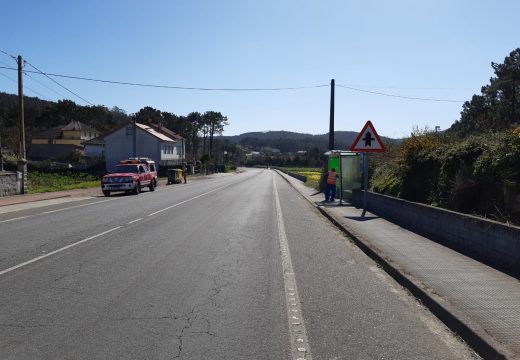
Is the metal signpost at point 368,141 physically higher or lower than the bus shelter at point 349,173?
higher

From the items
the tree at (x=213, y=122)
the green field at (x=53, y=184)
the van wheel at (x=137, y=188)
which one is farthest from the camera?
the tree at (x=213, y=122)

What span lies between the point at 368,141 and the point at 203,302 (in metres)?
12.4

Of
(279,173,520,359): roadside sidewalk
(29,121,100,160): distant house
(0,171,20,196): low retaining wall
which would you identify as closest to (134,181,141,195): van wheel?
(0,171,20,196): low retaining wall

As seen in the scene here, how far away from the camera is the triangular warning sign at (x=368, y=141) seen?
711 inches

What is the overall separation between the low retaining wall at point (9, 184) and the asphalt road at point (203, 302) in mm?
16760

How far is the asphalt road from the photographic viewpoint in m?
5.15

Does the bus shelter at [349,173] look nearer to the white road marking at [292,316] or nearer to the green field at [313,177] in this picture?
the green field at [313,177]

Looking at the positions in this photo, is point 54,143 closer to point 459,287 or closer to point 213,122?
point 213,122

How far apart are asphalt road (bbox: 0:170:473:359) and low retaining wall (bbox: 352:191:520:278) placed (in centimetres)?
184

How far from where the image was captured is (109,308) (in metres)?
6.46

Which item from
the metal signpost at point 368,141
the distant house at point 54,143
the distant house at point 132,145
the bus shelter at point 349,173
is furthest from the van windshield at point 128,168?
the distant house at point 54,143

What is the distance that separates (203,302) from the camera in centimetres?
682

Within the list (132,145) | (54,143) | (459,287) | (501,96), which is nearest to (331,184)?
(459,287)

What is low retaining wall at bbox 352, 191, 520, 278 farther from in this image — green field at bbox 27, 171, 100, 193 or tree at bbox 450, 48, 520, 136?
tree at bbox 450, 48, 520, 136
